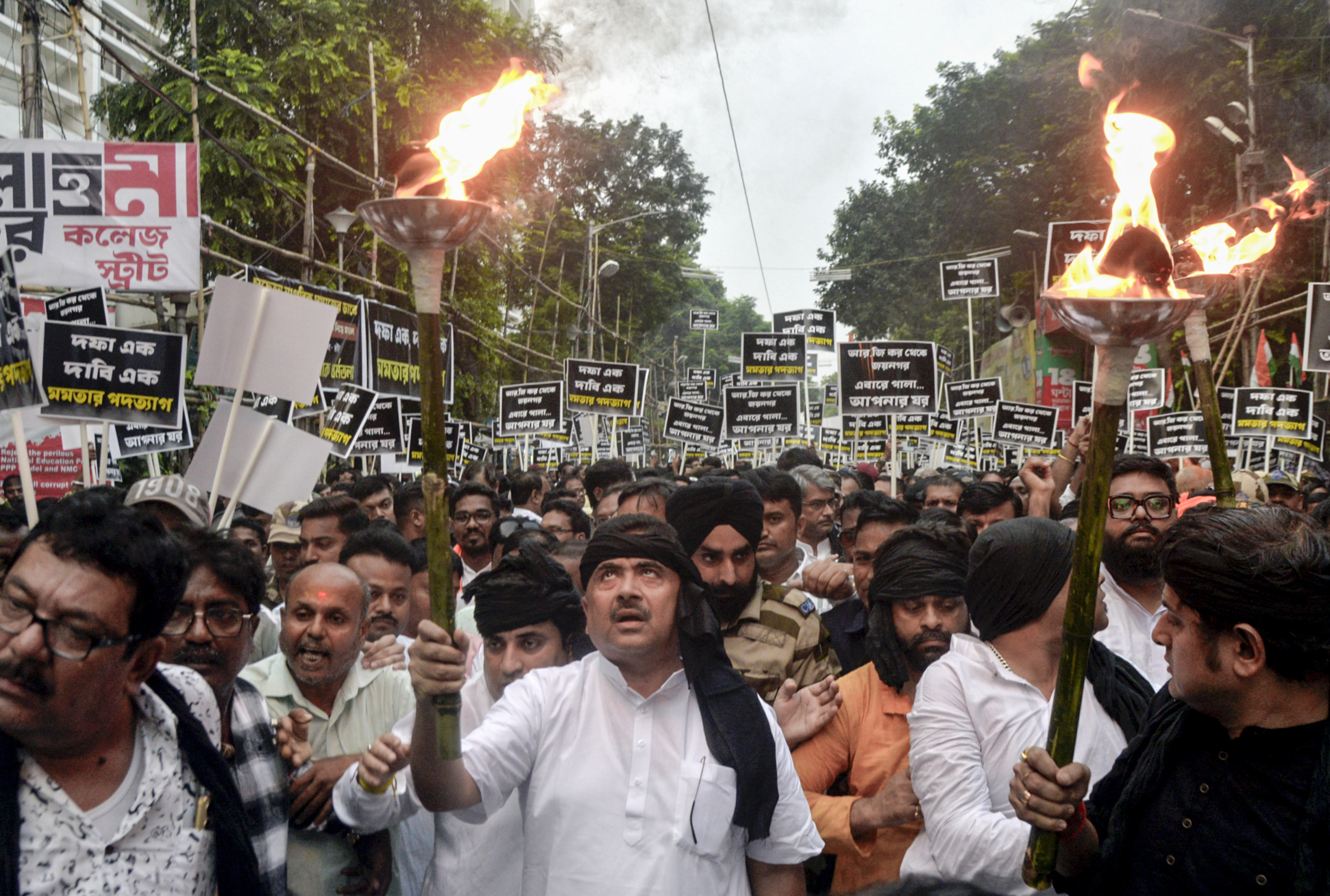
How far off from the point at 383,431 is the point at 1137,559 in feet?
29.6

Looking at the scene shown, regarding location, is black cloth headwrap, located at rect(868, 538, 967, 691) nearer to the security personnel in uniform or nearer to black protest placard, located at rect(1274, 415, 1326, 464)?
the security personnel in uniform

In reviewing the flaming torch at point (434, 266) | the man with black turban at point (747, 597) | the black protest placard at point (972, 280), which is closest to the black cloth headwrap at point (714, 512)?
the man with black turban at point (747, 597)

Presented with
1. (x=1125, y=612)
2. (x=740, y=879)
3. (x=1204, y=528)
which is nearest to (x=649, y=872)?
(x=740, y=879)

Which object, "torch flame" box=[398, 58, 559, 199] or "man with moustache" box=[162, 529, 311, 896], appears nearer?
"torch flame" box=[398, 58, 559, 199]

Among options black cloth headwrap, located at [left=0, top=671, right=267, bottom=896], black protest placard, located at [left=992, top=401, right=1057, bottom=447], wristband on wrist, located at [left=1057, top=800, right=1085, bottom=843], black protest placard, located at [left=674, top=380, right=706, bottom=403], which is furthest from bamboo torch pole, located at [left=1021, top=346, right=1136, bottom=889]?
black protest placard, located at [left=674, top=380, right=706, bottom=403]

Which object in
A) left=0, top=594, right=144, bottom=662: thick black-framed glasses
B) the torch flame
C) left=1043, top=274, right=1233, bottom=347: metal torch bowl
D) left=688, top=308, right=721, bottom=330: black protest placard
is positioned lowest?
left=0, top=594, right=144, bottom=662: thick black-framed glasses

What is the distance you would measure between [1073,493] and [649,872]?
5.29m

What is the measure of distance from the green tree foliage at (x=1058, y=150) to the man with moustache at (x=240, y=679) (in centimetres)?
261

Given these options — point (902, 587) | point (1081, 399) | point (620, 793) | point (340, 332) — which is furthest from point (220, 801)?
point (1081, 399)

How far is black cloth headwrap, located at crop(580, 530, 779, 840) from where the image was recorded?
8.47 ft

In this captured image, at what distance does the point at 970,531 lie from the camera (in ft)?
18.0

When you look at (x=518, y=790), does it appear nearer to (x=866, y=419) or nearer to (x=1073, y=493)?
(x=1073, y=493)

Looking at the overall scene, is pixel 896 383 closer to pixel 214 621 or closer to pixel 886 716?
pixel 886 716

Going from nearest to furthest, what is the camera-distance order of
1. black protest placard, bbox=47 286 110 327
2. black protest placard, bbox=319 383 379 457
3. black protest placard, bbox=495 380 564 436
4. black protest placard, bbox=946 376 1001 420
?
1. black protest placard, bbox=47 286 110 327
2. black protest placard, bbox=319 383 379 457
3. black protest placard, bbox=495 380 564 436
4. black protest placard, bbox=946 376 1001 420
